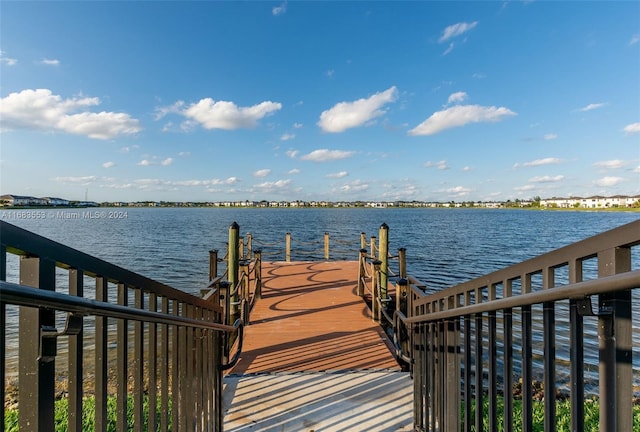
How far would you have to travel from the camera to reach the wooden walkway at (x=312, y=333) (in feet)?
14.2

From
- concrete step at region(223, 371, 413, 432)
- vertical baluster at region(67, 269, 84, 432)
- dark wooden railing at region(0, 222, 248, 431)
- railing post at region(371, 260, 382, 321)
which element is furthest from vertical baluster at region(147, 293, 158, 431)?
railing post at region(371, 260, 382, 321)

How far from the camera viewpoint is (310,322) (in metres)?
5.87

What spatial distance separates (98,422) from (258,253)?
6.40 metres

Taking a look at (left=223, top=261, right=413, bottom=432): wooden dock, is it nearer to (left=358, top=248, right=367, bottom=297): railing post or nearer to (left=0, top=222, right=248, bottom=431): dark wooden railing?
(left=358, top=248, right=367, bottom=297): railing post

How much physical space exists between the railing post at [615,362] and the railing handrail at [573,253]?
0.56 feet

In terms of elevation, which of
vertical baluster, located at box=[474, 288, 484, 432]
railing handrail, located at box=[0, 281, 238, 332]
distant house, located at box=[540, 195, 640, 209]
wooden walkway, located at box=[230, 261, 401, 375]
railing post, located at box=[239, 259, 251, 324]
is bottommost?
wooden walkway, located at box=[230, 261, 401, 375]

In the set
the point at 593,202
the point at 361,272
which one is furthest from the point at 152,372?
the point at 593,202

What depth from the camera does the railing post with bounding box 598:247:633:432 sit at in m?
1.01

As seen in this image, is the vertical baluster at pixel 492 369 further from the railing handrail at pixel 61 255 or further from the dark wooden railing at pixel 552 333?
the railing handrail at pixel 61 255

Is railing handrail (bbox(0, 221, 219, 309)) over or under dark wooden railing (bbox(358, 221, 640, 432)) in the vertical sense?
over

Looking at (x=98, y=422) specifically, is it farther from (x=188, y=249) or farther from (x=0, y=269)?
(x=188, y=249)

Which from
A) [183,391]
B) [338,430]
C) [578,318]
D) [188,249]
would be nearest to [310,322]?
[338,430]

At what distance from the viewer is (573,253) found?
129cm

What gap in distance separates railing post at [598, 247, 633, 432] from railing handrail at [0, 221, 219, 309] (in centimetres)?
167
